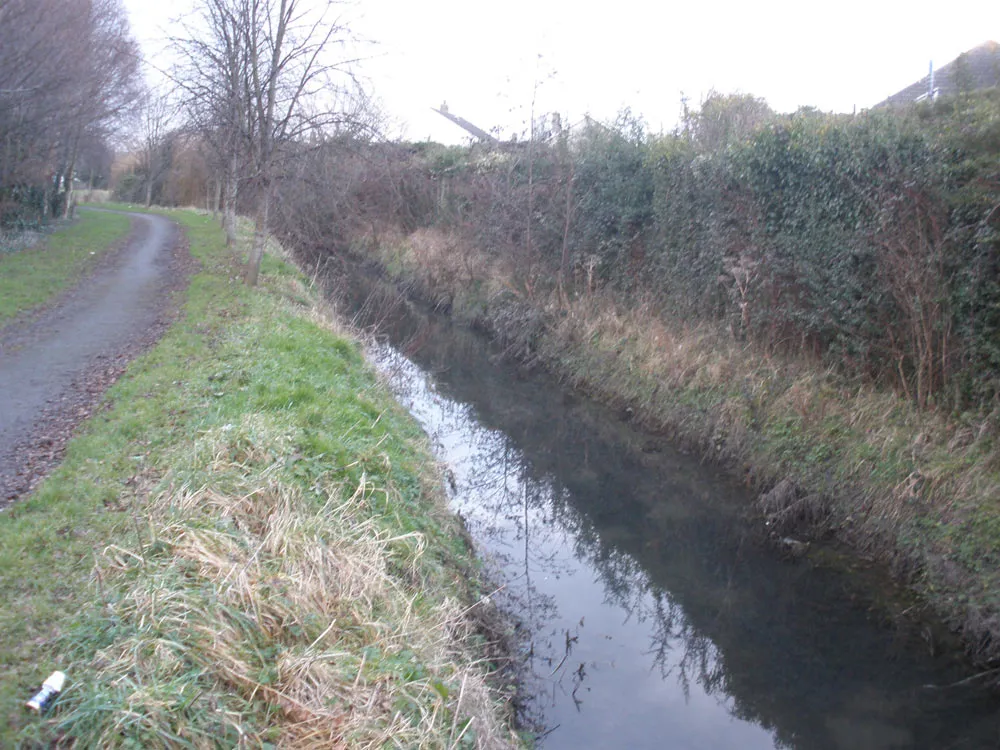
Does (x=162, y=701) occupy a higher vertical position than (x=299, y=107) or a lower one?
lower

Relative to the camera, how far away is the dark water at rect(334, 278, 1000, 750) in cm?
648

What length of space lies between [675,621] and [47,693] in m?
5.72

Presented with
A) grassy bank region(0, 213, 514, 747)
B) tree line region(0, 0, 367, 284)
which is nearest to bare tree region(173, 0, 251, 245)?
tree line region(0, 0, 367, 284)

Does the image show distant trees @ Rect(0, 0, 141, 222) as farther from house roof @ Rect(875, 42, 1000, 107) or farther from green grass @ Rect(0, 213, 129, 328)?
house roof @ Rect(875, 42, 1000, 107)

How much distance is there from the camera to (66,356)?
1081cm

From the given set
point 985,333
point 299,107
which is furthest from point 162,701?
point 299,107

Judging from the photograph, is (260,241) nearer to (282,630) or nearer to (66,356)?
(66,356)

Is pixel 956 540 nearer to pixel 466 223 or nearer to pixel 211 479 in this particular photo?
pixel 211 479

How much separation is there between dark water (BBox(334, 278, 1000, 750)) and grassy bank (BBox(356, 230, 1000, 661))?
0.47 meters

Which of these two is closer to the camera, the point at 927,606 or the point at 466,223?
the point at 927,606

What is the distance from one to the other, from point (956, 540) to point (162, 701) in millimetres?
6966

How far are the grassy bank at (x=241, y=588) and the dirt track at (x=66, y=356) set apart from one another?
0.37 m

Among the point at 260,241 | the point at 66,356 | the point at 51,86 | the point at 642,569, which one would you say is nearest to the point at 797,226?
the point at 642,569

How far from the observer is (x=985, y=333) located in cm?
873
